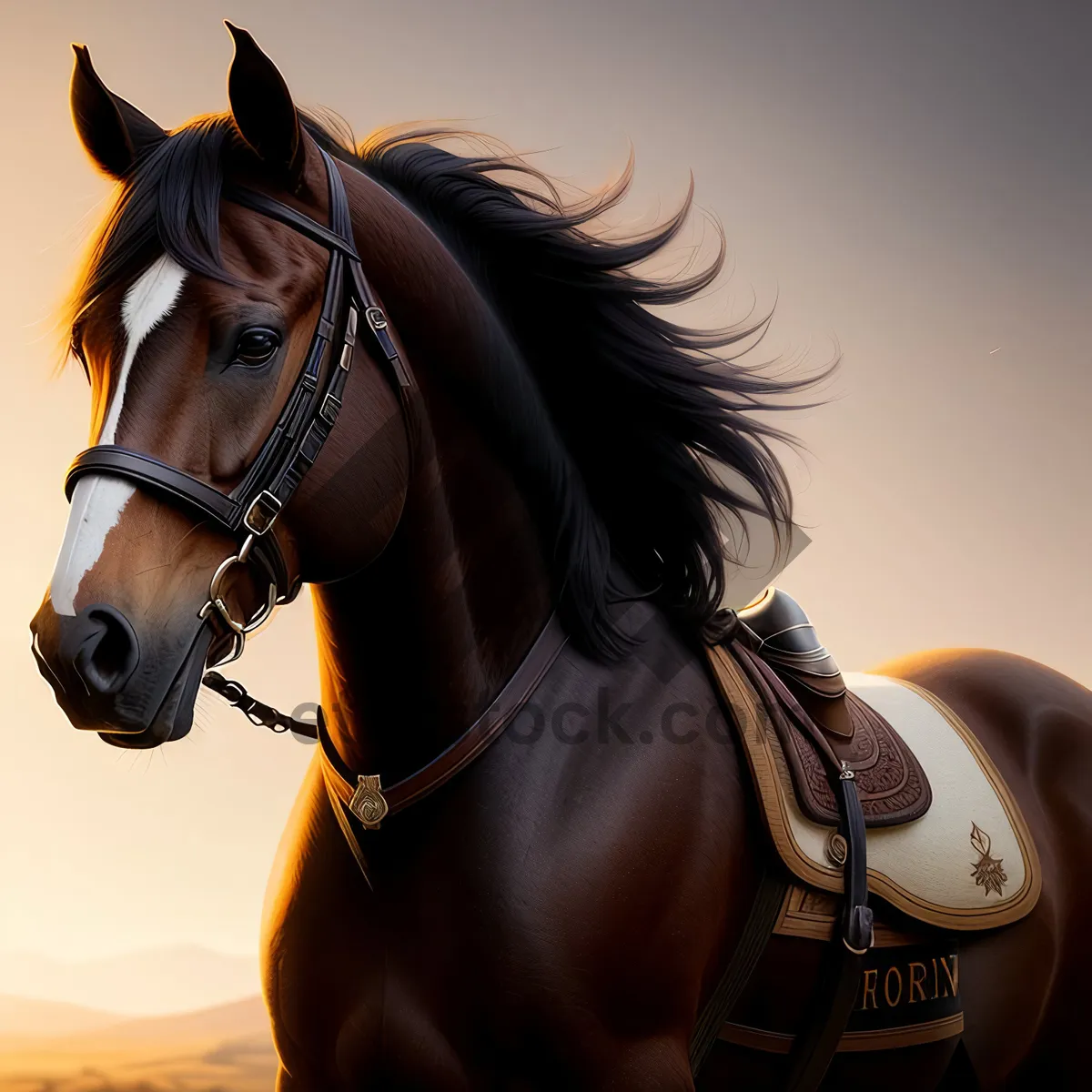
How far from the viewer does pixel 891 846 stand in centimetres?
155

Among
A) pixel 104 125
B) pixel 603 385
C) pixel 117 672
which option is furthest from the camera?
pixel 603 385

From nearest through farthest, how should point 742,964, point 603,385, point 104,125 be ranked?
point 104,125, point 742,964, point 603,385

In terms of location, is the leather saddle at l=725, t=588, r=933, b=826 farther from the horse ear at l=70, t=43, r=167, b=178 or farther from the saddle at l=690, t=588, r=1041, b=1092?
the horse ear at l=70, t=43, r=167, b=178

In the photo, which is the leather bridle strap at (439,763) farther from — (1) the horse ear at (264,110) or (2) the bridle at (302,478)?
(1) the horse ear at (264,110)

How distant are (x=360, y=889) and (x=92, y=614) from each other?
0.49 meters

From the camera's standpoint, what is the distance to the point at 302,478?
3.63 ft

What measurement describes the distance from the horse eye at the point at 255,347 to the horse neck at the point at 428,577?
197 millimetres

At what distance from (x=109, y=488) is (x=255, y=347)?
20cm

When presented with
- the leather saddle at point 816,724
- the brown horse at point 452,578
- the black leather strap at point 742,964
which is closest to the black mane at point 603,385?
the brown horse at point 452,578

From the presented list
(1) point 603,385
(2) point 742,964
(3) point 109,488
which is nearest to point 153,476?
(3) point 109,488

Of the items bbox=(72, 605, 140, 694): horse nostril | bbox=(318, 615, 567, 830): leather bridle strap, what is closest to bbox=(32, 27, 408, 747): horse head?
bbox=(72, 605, 140, 694): horse nostril

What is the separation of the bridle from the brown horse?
0.04ft

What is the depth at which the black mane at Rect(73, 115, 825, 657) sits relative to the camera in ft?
4.69

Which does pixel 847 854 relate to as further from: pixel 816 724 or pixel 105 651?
pixel 105 651
